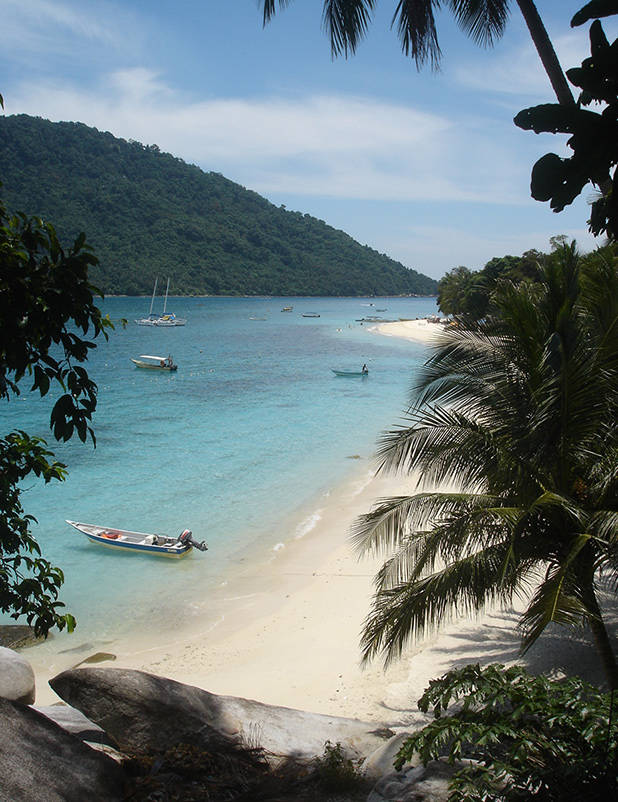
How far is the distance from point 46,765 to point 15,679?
143 cm

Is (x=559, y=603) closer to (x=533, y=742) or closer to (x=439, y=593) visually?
(x=439, y=593)

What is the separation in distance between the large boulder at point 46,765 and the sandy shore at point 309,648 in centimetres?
406

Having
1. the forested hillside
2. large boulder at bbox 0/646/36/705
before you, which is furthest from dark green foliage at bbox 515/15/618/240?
the forested hillside

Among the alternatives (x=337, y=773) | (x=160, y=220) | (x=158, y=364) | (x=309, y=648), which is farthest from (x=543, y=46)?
(x=160, y=220)

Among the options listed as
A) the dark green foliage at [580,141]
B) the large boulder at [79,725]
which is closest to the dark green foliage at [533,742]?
→ the large boulder at [79,725]

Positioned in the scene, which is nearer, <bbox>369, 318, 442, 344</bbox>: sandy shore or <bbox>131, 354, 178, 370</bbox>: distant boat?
<bbox>131, 354, 178, 370</bbox>: distant boat

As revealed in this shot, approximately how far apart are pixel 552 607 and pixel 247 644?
680 cm

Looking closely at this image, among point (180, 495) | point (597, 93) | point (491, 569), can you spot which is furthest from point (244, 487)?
point (597, 93)

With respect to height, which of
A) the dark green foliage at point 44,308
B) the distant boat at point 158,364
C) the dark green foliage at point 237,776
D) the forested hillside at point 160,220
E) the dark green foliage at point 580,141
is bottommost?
the dark green foliage at point 237,776

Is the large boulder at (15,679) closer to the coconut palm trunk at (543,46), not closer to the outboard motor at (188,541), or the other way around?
the coconut palm trunk at (543,46)

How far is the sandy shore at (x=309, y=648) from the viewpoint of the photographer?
7.96m

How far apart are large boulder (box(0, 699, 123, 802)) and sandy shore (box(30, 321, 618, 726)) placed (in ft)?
13.3

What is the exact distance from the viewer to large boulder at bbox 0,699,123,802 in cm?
336

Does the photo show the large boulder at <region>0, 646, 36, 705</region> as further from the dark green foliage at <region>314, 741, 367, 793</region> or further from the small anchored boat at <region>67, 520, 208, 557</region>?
the small anchored boat at <region>67, 520, 208, 557</region>
